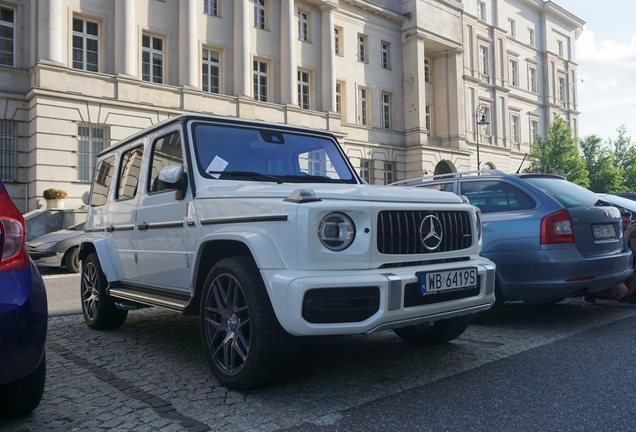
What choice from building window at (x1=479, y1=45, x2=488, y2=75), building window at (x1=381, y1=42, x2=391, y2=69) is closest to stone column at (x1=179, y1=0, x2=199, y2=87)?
building window at (x1=381, y1=42, x2=391, y2=69)

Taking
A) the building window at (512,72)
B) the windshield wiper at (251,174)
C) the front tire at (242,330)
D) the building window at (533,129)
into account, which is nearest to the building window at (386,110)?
the building window at (512,72)

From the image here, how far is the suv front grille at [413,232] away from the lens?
3.41 meters

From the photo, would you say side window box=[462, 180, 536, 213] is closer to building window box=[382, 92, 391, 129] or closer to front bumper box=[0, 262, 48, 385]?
front bumper box=[0, 262, 48, 385]

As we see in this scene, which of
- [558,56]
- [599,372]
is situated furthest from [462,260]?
[558,56]

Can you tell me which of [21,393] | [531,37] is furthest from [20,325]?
[531,37]

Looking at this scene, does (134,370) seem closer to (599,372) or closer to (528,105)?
(599,372)

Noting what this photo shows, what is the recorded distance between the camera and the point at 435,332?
182 inches

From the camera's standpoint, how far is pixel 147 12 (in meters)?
23.2

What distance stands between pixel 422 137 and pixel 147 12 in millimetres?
18034

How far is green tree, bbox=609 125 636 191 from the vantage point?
171 feet

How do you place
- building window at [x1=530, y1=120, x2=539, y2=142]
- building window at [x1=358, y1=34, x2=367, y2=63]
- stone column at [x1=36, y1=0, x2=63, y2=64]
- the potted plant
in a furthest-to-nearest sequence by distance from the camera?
building window at [x1=530, y1=120, x2=539, y2=142], building window at [x1=358, y1=34, x2=367, y2=63], stone column at [x1=36, y1=0, x2=63, y2=64], the potted plant

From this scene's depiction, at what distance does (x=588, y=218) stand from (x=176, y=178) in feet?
13.5

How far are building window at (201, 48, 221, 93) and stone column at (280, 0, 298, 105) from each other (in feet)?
11.2

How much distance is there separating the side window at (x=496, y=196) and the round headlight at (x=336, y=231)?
10.3 ft
